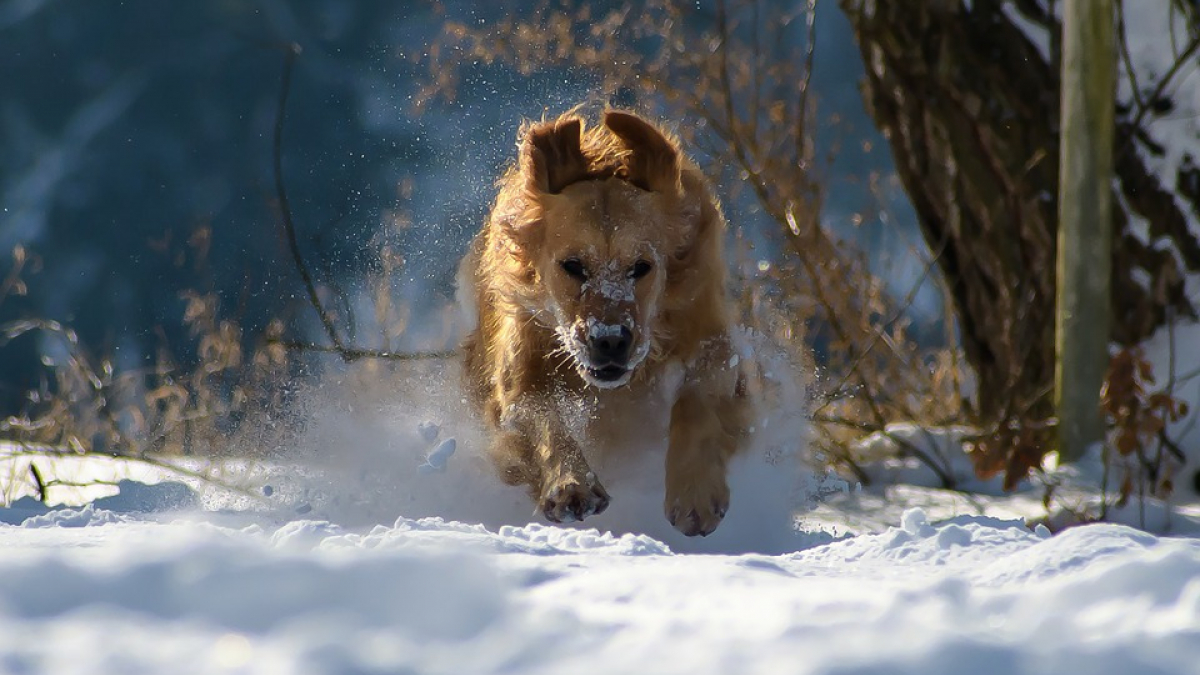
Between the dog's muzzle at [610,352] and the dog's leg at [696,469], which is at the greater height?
the dog's muzzle at [610,352]

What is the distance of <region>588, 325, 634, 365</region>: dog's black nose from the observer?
340cm

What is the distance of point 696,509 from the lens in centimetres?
328

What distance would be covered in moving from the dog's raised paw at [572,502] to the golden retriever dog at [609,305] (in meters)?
0.16

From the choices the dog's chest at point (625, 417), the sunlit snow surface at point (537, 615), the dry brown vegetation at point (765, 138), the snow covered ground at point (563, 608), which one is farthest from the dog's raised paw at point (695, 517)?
the dry brown vegetation at point (765, 138)

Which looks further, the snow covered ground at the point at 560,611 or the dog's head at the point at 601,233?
the dog's head at the point at 601,233

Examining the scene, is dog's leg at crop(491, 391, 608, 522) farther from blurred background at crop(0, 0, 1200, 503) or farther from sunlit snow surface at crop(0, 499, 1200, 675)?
sunlit snow surface at crop(0, 499, 1200, 675)

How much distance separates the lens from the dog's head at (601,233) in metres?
3.47

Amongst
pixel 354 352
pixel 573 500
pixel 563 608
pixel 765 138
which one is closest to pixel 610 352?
pixel 573 500

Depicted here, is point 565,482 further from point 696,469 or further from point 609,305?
point 609,305

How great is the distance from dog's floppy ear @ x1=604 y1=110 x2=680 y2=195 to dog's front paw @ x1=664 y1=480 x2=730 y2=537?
3.34 ft

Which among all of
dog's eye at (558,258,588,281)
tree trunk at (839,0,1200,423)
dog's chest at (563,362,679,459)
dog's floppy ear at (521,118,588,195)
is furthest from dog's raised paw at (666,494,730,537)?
tree trunk at (839,0,1200,423)

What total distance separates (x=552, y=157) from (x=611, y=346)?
0.79 metres

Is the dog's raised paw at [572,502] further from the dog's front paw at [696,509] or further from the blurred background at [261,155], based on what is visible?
the blurred background at [261,155]

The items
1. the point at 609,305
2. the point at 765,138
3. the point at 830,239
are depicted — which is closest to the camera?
the point at 609,305
